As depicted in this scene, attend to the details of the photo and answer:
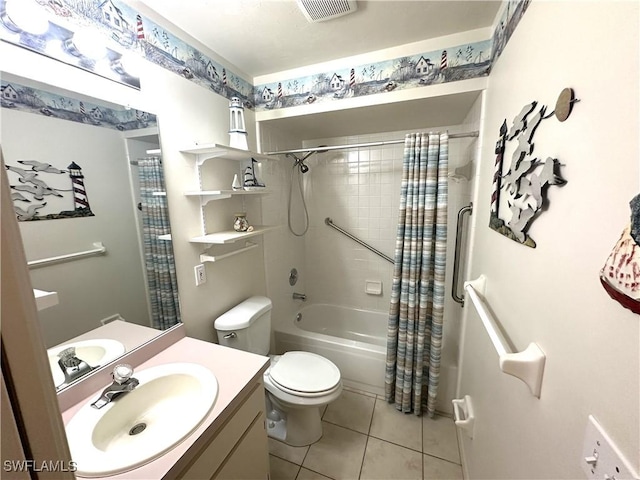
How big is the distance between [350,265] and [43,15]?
2.44m

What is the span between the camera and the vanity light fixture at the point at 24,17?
77cm

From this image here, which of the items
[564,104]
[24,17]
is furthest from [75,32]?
[564,104]

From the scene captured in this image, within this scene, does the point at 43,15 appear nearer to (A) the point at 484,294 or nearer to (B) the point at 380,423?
(A) the point at 484,294

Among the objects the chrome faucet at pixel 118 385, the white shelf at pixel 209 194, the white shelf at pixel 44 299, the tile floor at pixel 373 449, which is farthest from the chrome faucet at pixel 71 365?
the tile floor at pixel 373 449

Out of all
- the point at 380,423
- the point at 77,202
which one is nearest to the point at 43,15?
the point at 77,202

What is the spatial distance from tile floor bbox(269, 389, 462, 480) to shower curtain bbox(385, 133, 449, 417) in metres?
0.13

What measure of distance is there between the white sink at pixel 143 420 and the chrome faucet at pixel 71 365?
0.11 metres

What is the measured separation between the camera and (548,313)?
0.60m

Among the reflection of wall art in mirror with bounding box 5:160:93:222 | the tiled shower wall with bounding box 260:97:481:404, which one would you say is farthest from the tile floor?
the reflection of wall art in mirror with bounding box 5:160:93:222

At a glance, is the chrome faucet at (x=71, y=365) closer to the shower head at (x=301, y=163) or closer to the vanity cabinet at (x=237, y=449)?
the vanity cabinet at (x=237, y=449)

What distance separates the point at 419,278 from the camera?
1.68m

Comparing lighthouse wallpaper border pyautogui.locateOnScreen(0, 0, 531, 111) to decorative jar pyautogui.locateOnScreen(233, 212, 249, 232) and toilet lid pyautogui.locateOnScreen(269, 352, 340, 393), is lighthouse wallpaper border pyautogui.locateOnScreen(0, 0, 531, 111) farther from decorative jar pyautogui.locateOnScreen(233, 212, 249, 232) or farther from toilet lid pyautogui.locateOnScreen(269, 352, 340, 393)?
toilet lid pyautogui.locateOnScreen(269, 352, 340, 393)

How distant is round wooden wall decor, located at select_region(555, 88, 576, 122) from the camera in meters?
0.54

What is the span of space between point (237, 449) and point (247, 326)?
64 cm
